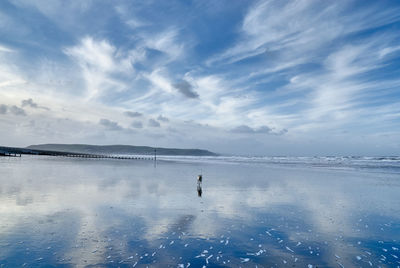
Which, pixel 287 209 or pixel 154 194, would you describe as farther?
pixel 154 194

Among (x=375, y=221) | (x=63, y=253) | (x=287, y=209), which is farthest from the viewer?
(x=287, y=209)

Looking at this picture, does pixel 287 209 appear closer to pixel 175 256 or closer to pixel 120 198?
pixel 175 256

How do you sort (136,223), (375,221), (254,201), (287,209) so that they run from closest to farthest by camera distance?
(136,223) < (375,221) < (287,209) < (254,201)

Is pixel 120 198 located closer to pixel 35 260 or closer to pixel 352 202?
pixel 35 260

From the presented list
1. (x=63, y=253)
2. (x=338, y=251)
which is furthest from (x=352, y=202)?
(x=63, y=253)

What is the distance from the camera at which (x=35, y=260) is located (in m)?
7.53

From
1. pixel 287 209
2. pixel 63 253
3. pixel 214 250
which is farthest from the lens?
pixel 287 209

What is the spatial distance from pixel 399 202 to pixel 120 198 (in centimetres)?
1803

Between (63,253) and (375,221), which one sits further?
(375,221)

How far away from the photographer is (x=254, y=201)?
54.0ft

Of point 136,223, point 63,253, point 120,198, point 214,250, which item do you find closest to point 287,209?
point 214,250

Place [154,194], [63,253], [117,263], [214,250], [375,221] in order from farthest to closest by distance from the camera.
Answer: [154,194], [375,221], [214,250], [63,253], [117,263]

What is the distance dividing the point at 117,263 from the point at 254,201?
10658 mm

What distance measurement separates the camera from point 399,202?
675 inches
